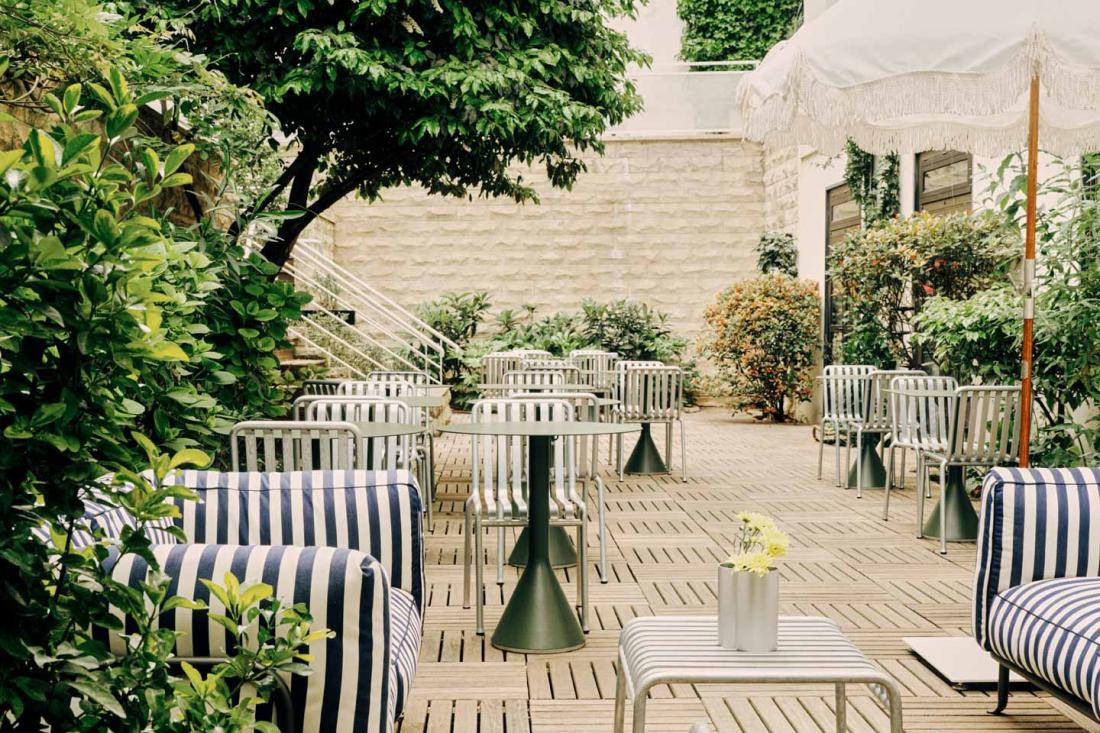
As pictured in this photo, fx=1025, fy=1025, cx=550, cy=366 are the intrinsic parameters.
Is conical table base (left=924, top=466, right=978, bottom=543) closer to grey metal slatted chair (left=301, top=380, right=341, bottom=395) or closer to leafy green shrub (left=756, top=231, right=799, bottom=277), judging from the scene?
grey metal slatted chair (left=301, top=380, right=341, bottom=395)

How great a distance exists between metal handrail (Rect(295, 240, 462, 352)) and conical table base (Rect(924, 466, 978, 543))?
6544 millimetres

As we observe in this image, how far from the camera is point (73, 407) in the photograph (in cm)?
121

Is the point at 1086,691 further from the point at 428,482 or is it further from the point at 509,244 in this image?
the point at 509,244

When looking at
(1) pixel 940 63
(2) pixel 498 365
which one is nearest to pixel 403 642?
(1) pixel 940 63

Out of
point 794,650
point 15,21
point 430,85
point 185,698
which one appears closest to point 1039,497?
point 794,650

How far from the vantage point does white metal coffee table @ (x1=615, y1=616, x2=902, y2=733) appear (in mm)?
2000

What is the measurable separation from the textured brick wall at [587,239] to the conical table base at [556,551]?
30.5 ft

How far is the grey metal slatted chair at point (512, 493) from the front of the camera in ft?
13.0

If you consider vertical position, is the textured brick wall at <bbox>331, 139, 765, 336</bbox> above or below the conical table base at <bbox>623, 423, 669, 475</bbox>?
above

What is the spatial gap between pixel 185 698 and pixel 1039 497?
8.29 ft

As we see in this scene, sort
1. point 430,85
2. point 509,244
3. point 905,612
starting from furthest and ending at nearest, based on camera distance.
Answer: point 509,244 < point 430,85 < point 905,612

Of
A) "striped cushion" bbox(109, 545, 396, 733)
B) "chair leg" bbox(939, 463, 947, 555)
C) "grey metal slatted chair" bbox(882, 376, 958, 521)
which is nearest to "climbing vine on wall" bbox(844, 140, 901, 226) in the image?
"grey metal slatted chair" bbox(882, 376, 958, 521)

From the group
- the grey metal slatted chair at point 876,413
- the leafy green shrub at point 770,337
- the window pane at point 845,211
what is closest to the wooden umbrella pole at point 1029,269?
the grey metal slatted chair at point 876,413

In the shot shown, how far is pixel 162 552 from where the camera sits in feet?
6.41
